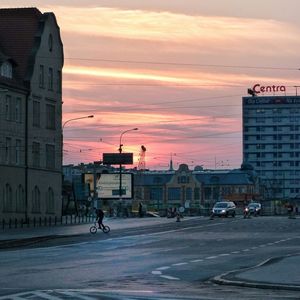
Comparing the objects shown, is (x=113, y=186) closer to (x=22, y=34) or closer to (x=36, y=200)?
(x=36, y=200)

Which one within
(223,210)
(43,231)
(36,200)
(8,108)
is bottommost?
(43,231)

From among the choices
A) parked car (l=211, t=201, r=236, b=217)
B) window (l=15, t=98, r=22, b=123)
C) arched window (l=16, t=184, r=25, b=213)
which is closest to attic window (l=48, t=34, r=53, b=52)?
window (l=15, t=98, r=22, b=123)

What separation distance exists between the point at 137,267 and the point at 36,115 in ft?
193

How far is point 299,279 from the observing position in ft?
71.7

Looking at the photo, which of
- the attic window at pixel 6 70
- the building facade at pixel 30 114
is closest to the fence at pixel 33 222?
the building facade at pixel 30 114

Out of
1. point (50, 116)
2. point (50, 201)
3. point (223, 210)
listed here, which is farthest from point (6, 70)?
point (223, 210)

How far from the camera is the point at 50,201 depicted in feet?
288

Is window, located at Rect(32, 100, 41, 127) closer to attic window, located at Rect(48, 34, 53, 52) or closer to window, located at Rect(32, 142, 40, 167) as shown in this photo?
window, located at Rect(32, 142, 40, 167)

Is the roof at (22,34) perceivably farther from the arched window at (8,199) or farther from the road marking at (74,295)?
the road marking at (74,295)

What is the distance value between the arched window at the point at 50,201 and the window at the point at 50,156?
2.23 metres

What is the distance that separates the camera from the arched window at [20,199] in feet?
267

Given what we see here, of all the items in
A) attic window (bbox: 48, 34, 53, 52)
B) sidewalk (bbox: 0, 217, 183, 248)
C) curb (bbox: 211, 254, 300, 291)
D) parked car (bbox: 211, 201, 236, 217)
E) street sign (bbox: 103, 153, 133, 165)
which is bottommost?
sidewalk (bbox: 0, 217, 183, 248)

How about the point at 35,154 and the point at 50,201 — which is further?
the point at 50,201

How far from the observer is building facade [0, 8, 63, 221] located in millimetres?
80312
